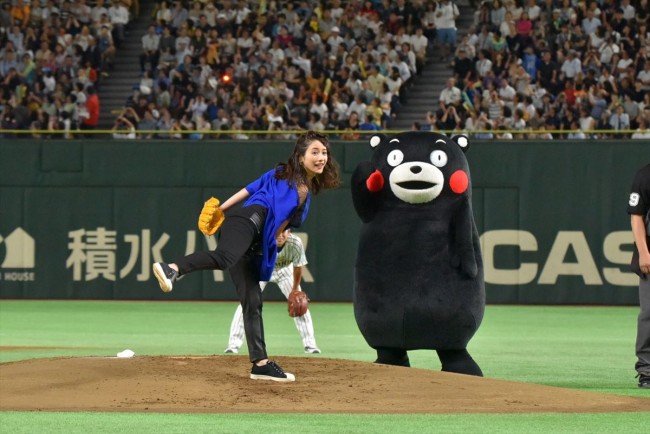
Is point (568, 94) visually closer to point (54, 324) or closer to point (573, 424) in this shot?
point (54, 324)

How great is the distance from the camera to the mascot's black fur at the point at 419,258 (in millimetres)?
10633

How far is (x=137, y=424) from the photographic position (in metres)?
7.73

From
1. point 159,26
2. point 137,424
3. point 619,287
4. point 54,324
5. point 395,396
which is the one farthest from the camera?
point 159,26

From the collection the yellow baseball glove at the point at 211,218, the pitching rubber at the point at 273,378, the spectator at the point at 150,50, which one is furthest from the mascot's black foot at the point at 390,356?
the spectator at the point at 150,50

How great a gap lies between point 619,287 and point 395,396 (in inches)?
510

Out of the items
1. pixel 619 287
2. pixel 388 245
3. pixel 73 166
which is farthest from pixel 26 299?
pixel 388 245

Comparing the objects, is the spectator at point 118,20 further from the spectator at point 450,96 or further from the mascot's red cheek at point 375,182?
the mascot's red cheek at point 375,182

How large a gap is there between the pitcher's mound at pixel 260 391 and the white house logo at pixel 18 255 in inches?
492

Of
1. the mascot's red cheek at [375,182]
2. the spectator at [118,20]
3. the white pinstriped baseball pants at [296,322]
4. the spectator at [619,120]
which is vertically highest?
the spectator at [118,20]

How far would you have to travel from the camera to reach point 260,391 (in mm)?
8875

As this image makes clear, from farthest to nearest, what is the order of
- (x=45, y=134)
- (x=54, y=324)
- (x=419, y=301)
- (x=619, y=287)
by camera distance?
(x=45, y=134), (x=619, y=287), (x=54, y=324), (x=419, y=301)

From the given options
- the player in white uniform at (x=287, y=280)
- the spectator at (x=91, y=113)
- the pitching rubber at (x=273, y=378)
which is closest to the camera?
the pitching rubber at (x=273, y=378)

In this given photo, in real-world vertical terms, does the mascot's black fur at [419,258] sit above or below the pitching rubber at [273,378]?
above

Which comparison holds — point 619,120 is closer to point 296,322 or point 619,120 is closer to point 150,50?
point 150,50
